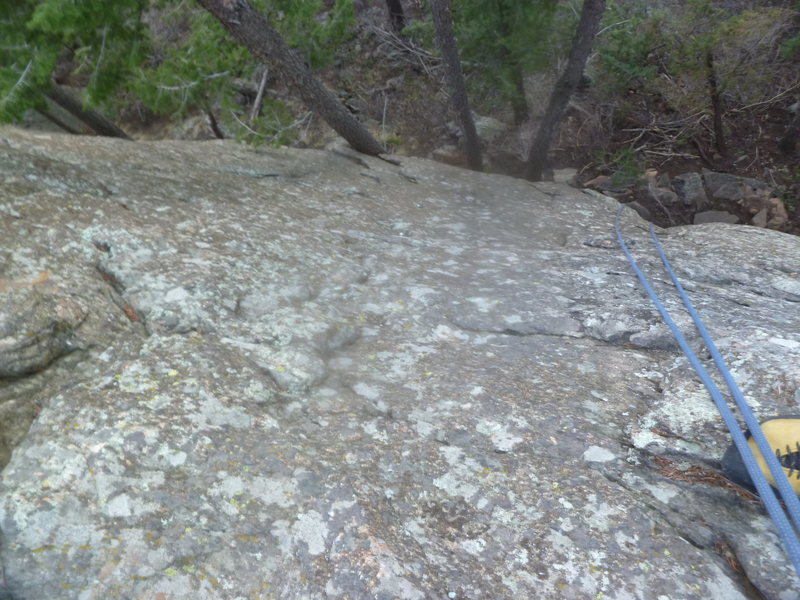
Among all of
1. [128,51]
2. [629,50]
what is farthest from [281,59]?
[629,50]

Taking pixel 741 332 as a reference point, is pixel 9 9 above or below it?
above

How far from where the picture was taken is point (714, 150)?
9688 millimetres

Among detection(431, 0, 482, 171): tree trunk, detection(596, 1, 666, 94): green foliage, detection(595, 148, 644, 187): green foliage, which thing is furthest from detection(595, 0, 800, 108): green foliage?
detection(431, 0, 482, 171): tree trunk

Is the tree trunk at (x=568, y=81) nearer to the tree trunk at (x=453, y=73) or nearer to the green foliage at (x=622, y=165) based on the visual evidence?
the tree trunk at (x=453, y=73)

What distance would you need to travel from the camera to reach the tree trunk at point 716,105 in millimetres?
8617

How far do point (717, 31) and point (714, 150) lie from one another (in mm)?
2074

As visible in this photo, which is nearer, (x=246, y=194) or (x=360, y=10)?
(x=246, y=194)

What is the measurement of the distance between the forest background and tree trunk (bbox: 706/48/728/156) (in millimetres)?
26

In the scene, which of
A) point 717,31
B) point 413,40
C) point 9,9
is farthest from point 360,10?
point 9,9

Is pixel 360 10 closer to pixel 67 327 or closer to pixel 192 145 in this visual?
pixel 192 145

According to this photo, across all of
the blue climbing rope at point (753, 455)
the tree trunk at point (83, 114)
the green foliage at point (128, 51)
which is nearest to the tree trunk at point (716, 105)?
the green foliage at point (128, 51)

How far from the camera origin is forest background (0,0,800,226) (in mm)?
7168

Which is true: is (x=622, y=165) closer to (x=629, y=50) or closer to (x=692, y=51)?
(x=692, y=51)

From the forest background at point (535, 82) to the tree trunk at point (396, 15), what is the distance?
1.68 feet
